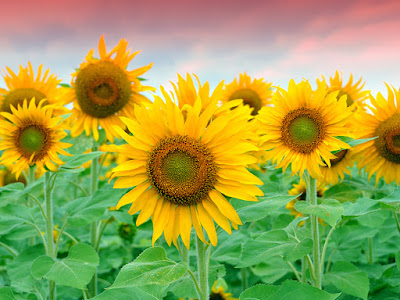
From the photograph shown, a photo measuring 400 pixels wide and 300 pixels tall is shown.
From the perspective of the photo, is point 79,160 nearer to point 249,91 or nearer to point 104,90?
point 104,90

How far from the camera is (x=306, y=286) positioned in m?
1.92

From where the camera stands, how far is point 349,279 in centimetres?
285

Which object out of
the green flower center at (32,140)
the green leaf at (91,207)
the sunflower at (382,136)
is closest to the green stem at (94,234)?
the green leaf at (91,207)

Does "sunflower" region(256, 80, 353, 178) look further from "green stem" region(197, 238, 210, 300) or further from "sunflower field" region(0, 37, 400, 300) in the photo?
"green stem" region(197, 238, 210, 300)

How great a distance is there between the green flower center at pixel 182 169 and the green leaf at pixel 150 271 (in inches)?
10.4

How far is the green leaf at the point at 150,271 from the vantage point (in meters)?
1.71

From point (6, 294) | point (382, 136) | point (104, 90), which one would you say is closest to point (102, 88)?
point (104, 90)

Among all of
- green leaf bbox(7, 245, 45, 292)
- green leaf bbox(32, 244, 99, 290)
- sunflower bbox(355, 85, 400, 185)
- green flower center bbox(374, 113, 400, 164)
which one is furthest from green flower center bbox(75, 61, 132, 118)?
green flower center bbox(374, 113, 400, 164)

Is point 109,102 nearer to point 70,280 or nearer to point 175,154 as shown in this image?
point 70,280

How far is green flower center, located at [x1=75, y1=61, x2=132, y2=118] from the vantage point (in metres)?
4.15

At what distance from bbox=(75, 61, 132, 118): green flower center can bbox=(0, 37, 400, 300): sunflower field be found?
0.01 meters

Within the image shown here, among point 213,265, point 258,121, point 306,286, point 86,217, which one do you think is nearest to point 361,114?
point 258,121

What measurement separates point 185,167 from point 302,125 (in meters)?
1.06

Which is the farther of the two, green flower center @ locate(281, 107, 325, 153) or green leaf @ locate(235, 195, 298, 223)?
green flower center @ locate(281, 107, 325, 153)
